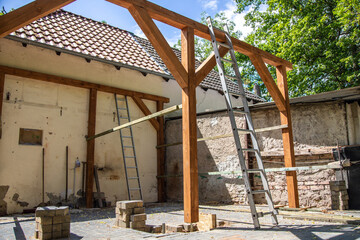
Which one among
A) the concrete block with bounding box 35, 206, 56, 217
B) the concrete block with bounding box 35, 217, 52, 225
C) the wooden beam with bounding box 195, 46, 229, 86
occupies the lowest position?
the concrete block with bounding box 35, 217, 52, 225

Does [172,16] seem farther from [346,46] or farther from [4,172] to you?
[346,46]

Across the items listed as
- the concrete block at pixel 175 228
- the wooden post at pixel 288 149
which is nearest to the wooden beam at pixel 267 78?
the wooden post at pixel 288 149

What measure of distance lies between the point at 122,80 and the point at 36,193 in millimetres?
4067

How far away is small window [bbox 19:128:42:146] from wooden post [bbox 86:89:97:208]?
4.23 feet

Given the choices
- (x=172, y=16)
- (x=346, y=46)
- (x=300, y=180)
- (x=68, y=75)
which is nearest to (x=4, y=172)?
(x=68, y=75)

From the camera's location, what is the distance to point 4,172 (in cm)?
709

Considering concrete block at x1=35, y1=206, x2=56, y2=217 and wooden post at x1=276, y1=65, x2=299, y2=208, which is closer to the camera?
concrete block at x1=35, y1=206, x2=56, y2=217

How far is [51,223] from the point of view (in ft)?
13.6

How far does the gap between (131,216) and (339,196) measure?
15.1ft

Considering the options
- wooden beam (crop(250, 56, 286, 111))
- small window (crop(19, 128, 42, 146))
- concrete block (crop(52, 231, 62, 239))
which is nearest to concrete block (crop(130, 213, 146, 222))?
concrete block (crop(52, 231, 62, 239))

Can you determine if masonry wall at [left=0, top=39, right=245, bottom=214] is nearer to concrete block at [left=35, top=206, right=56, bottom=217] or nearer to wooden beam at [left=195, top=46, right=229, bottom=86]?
concrete block at [left=35, top=206, right=56, bottom=217]

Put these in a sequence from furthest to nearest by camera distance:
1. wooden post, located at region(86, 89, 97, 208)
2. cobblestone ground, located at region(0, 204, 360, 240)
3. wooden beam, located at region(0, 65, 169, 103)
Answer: wooden post, located at region(86, 89, 97, 208) → wooden beam, located at region(0, 65, 169, 103) → cobblestone ground, located at region(0, 204, 360, 240)

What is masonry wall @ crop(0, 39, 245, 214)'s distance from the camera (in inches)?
287

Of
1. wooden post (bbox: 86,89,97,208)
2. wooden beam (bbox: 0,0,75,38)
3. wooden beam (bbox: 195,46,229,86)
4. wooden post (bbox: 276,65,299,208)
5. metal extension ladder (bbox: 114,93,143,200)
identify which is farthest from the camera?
metal extension ladder (bbox: 114,93,143,200)
